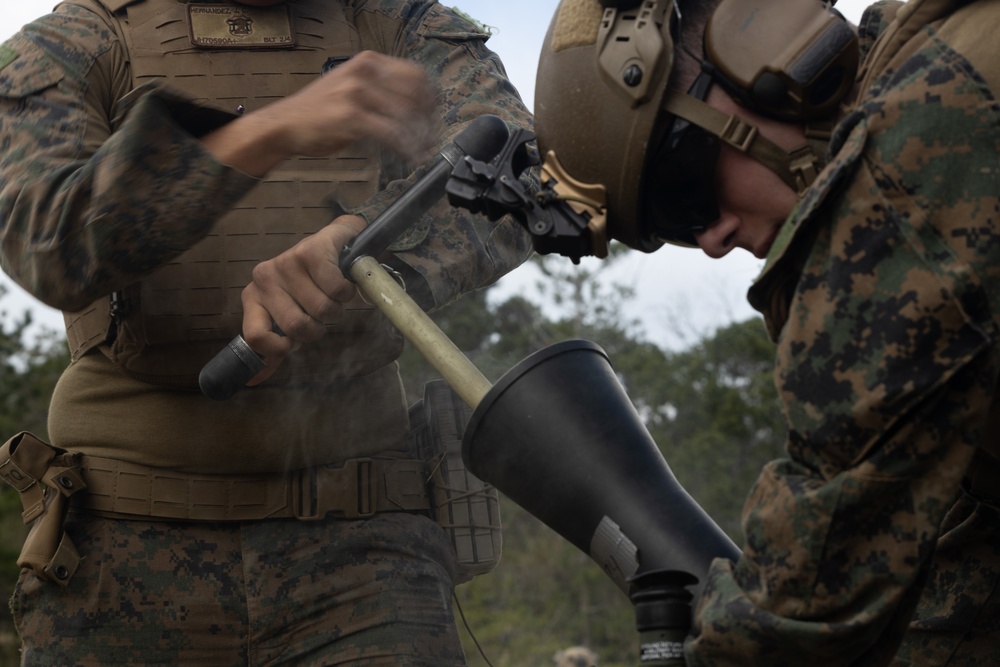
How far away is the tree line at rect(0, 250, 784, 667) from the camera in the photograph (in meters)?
18.5

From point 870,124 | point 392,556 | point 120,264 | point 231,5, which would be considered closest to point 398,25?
point 231,5

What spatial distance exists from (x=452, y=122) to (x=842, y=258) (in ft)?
5.84

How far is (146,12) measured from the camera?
11.2 feet

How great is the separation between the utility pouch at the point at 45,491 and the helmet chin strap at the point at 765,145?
6.12 feet

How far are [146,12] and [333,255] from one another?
38.4 inches

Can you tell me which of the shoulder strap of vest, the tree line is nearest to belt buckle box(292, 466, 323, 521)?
the shoulder strap of vest

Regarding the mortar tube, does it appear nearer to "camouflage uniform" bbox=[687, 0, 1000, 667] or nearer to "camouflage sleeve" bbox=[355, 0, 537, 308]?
"camouflage sleeve" bbox=[355, 0, 537, 308]

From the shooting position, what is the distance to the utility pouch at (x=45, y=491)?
3.11 metres

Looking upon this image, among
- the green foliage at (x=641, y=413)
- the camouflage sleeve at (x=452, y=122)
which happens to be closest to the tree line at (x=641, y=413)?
the green foliage at (x=641, y=413)

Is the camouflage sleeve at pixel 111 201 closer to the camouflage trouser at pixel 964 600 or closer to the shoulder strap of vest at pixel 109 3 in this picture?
the shoulder strap of vest at pixel 109 3

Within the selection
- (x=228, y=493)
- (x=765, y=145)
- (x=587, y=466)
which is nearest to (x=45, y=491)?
(x=228, y=493)

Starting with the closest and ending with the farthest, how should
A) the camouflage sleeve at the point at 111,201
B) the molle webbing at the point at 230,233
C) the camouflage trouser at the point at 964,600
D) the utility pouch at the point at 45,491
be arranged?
the camouflage trouser at the point at 964,600 < the camouflage sleeve at the point at 111,201 < the utility pouch at the point at 45,491 < the molle webbing at the point at 230,233

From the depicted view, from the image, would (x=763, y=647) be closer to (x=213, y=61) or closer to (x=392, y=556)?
(x=392, y=556)

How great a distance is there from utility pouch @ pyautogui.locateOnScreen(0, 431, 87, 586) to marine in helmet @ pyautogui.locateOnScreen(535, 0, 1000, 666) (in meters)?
1.73
